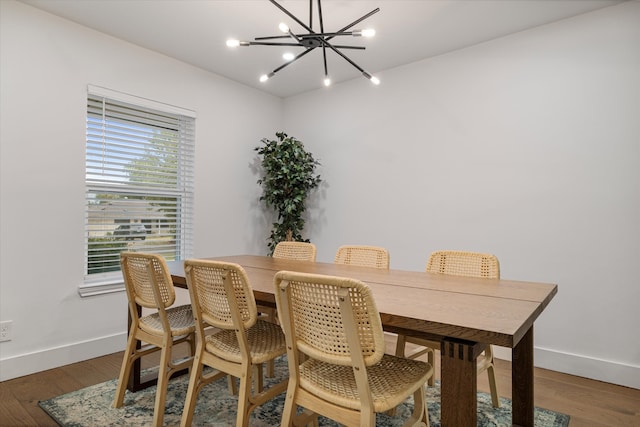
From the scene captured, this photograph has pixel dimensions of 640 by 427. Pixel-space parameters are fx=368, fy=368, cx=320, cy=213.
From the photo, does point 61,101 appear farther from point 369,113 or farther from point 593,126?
point 593,126

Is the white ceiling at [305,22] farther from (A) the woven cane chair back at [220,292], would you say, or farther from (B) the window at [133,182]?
(A) the woven cane chair back at [220,292]

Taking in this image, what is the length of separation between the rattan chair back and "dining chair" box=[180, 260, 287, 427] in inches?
41.2

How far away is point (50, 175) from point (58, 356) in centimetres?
133

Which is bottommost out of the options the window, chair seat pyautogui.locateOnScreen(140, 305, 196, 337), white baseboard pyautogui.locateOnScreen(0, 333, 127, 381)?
white baseboard pyautogui.locateOnScreen(0, 333, 127, 381)

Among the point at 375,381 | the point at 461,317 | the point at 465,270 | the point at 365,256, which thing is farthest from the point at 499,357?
the point at 461,317

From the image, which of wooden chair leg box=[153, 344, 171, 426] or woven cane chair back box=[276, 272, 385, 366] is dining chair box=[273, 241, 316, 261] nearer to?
wooden chair leg box=[153, 344, 171, 426]

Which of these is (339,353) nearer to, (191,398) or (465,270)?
(191,398)

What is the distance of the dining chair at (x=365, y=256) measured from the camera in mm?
2482

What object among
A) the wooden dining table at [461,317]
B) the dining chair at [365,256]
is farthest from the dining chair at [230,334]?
the dining chair at [365,256]

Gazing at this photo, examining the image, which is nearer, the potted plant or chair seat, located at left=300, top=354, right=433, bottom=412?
chair seat, located at left=300, top=354, right=433, bottom=412

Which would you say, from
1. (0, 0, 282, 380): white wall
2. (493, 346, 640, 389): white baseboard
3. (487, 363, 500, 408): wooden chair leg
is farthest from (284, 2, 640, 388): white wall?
(0, 0, 282, 380): white wall

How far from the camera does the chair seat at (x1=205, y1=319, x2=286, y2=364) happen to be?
64.9 inches

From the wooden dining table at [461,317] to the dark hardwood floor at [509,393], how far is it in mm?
703

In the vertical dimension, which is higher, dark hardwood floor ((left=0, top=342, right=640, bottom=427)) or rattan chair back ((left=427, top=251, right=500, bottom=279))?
rattan chair back ((left=427, top=251, right=500, bottom=279))
